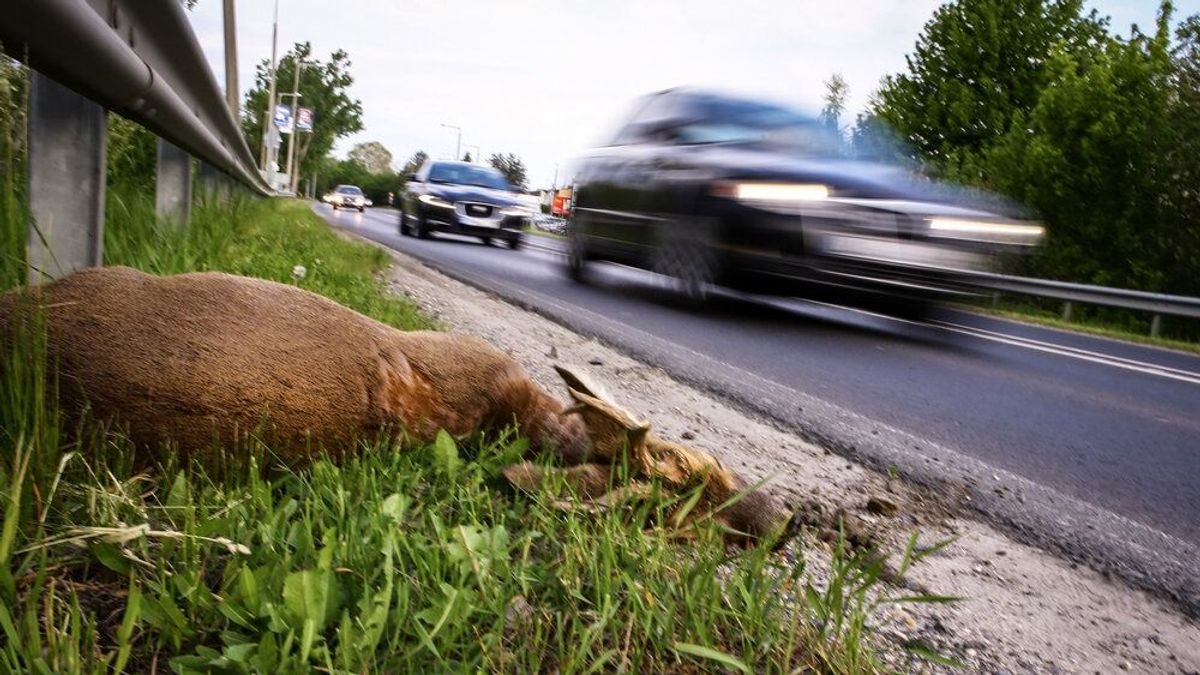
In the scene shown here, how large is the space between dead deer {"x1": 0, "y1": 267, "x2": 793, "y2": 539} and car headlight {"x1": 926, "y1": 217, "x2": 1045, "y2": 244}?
5.52 meters

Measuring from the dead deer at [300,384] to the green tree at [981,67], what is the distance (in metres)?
38.9

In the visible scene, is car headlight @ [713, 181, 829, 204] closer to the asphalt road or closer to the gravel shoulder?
the asphalt road

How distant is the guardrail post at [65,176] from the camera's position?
285 cm

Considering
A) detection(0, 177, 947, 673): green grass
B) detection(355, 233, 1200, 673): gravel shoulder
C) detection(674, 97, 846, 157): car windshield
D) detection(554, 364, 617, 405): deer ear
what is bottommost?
→ detection(355, 233, 1200, 673): gravel shoulder

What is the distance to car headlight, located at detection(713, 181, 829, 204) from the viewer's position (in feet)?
24.3

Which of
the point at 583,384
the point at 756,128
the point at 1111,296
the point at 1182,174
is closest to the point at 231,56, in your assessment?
the point at 583,384

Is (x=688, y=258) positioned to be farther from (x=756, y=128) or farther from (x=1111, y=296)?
(x=1111, y=296)

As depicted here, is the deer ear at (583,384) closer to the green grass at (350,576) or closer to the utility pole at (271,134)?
the green grass at (350,576)

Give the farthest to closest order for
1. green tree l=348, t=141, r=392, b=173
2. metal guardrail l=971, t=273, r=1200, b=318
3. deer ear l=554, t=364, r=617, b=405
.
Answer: green tree l=348, t=141, r=392, b=173, metal guardrail l=971, t=273, r=1200, b=318, deer ear l=554, t=364, r=617, b=405

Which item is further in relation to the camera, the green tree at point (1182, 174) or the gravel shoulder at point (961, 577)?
the green tree at point (1182, 174)

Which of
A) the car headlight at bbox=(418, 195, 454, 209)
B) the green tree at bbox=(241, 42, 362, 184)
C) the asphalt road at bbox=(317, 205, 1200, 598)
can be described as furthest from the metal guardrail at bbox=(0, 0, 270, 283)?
the green tree at bbox=(241, 42, 362, 184)

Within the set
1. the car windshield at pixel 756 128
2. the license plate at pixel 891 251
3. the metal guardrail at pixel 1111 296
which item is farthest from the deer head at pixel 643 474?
the metal guardrail at pixel 1111 296

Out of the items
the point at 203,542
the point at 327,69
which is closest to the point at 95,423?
the point at 203,542

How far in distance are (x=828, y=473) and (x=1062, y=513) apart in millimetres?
706
